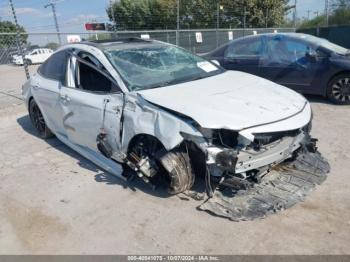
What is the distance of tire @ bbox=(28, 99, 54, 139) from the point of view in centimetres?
584

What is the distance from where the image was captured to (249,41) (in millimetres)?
7797

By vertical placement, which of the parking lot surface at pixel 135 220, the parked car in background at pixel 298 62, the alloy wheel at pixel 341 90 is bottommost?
the parking lot surface at pixel 135 220

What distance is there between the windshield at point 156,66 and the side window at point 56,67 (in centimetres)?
94

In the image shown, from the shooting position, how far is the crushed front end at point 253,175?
316cm

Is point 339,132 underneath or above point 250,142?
underneath

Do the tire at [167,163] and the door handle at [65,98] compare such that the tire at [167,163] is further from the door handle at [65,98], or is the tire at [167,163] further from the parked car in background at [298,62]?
the parked car in background at [298,62]

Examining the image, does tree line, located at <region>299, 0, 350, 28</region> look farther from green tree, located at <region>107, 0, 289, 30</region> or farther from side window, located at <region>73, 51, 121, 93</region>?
side window, located at <region>73, 51, 121, 93</region>

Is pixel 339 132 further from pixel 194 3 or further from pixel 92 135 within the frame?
pixel 194 3

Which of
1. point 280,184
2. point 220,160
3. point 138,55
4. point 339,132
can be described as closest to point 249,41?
point 339,132

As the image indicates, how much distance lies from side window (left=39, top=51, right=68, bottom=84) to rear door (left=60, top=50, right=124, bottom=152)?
21 cm

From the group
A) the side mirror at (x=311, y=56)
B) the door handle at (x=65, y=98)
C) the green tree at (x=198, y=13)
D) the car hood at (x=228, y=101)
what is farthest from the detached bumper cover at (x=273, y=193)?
the green tree at (x=198, y=13)

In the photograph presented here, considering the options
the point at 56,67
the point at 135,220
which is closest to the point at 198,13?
the point at 56,67

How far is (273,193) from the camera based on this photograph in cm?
353

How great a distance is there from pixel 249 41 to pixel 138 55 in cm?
A: 423
